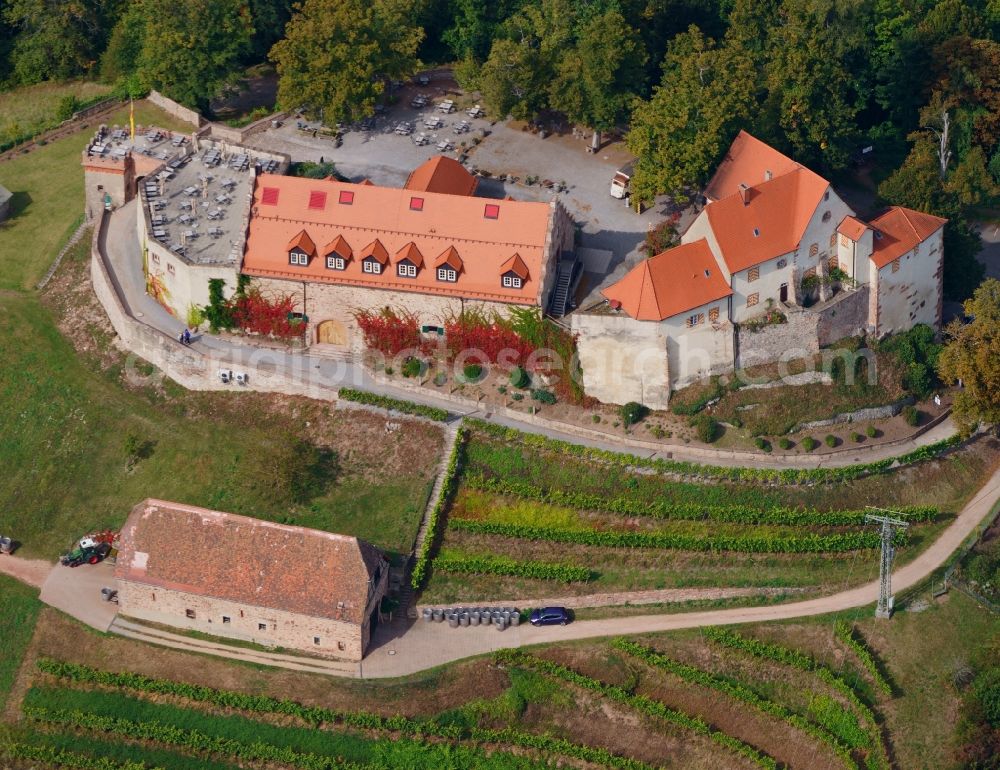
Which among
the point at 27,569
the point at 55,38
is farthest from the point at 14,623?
the point at 55,38

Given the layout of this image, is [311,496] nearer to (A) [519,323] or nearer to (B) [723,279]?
(A) [519,323]

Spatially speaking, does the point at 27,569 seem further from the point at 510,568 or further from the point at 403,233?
the point at 403,233

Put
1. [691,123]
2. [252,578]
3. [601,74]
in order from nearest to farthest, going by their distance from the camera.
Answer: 1. [252,578]
2. [691,123]
3. [601,74]

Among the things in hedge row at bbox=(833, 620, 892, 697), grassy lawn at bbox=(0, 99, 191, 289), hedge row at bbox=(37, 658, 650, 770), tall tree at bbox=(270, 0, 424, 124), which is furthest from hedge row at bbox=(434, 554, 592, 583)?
grassy lawn at bbox=(0, 99, 191, 289)

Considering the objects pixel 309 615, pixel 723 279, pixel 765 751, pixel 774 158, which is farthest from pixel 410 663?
pixel 774 158

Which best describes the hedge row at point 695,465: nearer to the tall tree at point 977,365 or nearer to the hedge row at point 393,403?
the hedge row at point 393,403

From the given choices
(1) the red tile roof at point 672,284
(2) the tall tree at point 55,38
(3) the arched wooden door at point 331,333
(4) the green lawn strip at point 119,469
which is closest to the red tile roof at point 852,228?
(1) the red tile roof at point 672,284
